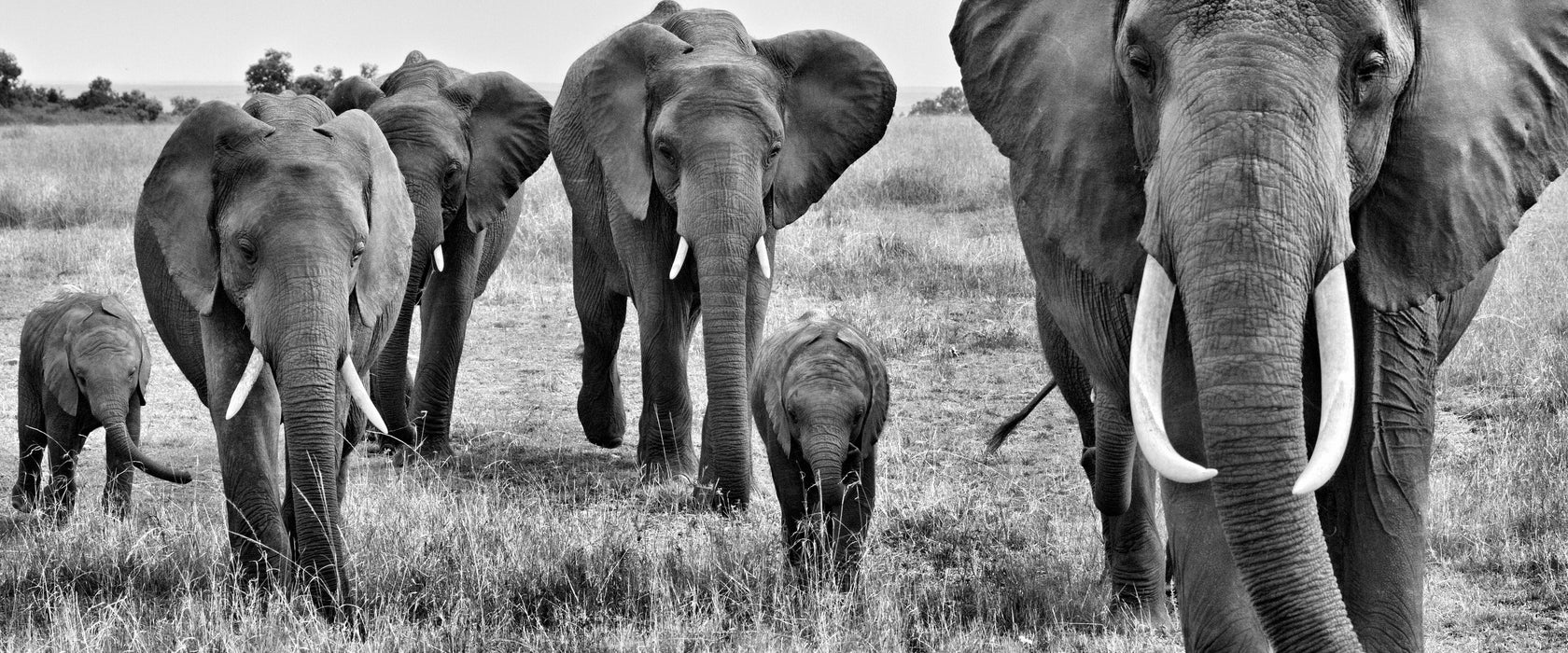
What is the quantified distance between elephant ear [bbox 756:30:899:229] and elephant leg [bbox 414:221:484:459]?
2260 mm

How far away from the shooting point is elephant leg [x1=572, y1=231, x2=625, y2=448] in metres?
9.01

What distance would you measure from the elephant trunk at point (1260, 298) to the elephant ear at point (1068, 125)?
43 centimetres

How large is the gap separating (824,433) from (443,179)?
3.81m

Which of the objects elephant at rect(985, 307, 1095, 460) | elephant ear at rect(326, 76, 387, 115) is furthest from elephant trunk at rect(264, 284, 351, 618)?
elephant ear at rect(326, 76, 387, 115)

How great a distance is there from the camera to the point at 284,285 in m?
5.12

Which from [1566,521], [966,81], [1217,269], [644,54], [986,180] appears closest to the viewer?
[1217,269]

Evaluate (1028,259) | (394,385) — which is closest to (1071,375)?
(1028,259)

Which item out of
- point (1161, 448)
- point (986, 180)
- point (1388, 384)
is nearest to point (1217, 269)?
point (1161, 448)

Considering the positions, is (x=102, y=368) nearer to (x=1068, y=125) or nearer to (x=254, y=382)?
(x=254, y=382)

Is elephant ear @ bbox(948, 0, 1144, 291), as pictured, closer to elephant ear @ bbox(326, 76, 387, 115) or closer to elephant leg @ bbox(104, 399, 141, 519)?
elephant leg @ bbox(104, 399, 141, 519)

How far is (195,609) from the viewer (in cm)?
538

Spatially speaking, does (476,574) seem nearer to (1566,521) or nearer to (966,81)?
(966,81)

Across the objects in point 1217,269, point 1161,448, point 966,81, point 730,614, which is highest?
point 966,81

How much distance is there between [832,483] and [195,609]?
2.22 metres
